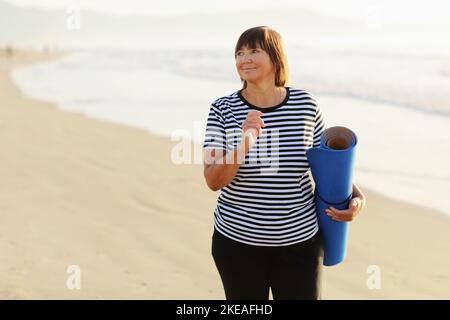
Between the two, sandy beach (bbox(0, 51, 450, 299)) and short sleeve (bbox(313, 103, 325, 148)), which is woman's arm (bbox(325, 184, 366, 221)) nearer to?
short sleeve (bbox(313, 103, 325, 148))

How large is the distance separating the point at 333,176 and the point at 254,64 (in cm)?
52

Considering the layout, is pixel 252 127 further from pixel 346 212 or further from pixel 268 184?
pixel 346 212

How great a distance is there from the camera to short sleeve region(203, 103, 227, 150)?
7.45 ft

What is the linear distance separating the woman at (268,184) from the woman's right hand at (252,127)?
46mm

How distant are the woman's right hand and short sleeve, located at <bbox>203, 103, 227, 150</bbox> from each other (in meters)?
0.14

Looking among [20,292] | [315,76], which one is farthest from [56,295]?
[315,76]

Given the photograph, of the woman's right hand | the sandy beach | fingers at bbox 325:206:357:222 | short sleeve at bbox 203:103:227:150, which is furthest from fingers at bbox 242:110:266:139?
the sandy beach

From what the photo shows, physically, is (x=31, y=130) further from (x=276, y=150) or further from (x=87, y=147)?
(x=276, y=150)

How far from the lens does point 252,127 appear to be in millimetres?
2152

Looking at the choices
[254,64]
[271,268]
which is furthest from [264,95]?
[271,268]

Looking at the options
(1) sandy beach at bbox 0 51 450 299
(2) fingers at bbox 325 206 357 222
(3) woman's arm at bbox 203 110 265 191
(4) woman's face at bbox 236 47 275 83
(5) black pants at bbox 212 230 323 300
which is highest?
(4) woman's face at bbox 236 47 275 83

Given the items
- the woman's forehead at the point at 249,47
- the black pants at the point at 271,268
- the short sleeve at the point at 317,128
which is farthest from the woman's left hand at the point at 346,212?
the woman's forehead at the point at 249,47

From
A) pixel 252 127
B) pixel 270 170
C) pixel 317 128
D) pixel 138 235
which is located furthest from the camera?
pixel 138 235
